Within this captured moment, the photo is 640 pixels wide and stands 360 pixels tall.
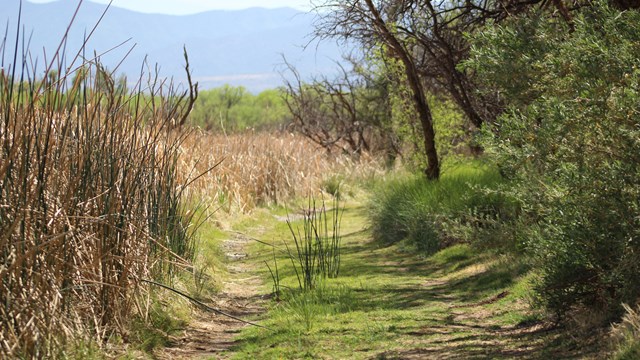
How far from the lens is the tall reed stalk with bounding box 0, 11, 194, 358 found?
553 cm

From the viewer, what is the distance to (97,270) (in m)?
6.87

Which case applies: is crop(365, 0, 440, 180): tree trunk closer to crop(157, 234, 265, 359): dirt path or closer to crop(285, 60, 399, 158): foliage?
crop(157, 234, 265, 359): dirt path

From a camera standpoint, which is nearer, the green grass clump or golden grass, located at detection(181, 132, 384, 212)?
the green grass clump

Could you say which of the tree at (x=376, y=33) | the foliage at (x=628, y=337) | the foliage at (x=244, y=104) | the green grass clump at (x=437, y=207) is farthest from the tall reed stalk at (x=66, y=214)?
the foliage at (x=244, y=104)

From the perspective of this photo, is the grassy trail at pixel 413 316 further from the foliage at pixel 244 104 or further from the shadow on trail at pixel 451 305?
the foliage at pixel 244 104

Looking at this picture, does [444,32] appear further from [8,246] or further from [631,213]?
[8,246]

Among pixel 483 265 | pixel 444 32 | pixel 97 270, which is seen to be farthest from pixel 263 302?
pixel 444 32

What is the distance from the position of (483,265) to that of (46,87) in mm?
6334

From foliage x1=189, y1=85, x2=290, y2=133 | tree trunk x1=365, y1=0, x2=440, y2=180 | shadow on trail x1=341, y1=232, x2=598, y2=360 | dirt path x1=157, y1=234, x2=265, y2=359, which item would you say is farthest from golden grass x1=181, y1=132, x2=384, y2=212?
foliage x1=189, y1=85, x2=290, y2=133

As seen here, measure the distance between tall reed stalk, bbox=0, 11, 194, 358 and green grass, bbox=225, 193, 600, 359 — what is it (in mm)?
1287

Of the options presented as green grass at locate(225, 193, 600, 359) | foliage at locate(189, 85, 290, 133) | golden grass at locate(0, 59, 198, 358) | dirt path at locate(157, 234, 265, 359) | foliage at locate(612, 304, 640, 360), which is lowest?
dirt path at locate(157, 234, 265, 359)

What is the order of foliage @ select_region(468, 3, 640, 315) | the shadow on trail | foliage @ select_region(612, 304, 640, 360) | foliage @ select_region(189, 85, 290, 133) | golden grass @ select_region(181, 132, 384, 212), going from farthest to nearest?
foliage @ select_region(189, 85, 290, 133)
golden grass @ select_region(181, 132, 384, 212)
the shadow on trail
foliage @ select_region(468, 3, 640, 315)
foliage @ select_region(612, 304, 640, 360)

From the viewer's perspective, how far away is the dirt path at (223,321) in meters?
7.73

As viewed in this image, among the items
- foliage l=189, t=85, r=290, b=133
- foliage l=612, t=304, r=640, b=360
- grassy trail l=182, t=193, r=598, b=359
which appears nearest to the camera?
foliage l=612, t=304, r=640, b=360
